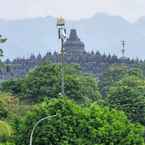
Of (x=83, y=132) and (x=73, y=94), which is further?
(x=73, y=94)

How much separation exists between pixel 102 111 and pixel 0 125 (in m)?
8.91

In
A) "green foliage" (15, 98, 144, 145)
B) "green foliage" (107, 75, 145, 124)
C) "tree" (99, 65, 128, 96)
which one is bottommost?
"tree" (99, 65, 128, 96)

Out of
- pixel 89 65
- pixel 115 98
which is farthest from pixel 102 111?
pixel 89 65

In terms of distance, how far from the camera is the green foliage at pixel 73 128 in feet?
174

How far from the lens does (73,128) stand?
54.2 m

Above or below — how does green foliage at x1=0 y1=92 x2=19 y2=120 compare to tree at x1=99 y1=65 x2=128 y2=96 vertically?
above

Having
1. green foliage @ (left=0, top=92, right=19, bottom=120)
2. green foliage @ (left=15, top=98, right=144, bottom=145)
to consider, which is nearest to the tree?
green foliage @ (left=0, top=92, right=19, bottom=120)

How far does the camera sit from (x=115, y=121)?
185 feet

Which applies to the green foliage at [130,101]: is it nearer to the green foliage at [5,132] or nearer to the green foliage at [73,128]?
the green foliage at [5,132]

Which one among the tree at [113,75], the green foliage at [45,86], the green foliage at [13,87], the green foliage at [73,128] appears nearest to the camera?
the green foliage at [73,128]

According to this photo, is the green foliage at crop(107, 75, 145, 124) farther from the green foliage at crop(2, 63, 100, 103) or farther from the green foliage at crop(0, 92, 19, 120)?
the green foliage at crop(0, 92, 19, 120)

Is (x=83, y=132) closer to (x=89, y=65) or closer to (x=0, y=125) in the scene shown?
(x=0, y=125)

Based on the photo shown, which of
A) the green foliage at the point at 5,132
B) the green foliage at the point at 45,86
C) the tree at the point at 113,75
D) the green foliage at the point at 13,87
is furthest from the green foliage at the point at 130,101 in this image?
the tree at the point at 113,75

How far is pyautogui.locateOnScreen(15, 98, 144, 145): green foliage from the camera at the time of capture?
5312 centimetres
